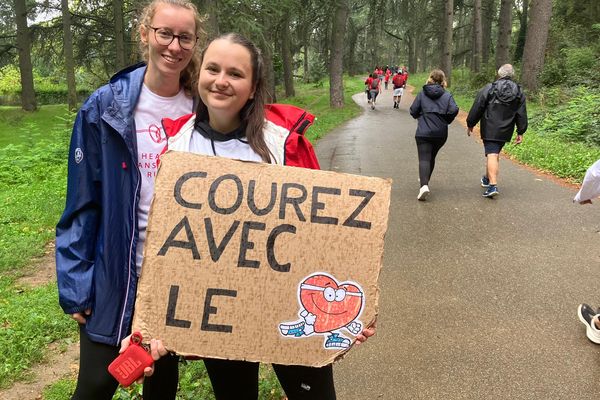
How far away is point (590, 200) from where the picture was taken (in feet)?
10.9

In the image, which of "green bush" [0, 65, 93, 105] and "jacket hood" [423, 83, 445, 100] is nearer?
"jacket hood" [423, 83, 445, 100]

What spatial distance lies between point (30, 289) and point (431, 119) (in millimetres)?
5772

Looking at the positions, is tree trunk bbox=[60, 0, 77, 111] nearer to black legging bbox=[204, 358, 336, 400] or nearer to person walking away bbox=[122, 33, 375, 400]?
person walking away bbox=[122, 33, 375, 400]

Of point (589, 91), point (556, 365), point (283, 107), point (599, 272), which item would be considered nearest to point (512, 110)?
point (599, 272)

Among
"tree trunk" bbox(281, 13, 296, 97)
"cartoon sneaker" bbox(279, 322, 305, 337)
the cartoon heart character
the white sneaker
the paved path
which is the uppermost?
"tree trunk" bbox(281, 13, 296, 97)

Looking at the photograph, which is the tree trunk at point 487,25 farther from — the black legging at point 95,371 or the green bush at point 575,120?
the black legging at point 95,371

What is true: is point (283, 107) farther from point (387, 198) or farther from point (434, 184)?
point (434, 184)

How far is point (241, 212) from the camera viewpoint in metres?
1.71

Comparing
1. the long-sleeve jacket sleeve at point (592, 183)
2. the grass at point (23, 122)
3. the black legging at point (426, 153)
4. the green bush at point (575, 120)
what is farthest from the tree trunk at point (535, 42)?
the grass at point (23, 122)

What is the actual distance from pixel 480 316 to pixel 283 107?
2.81 meters

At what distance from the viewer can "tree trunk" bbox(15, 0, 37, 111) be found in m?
22.5

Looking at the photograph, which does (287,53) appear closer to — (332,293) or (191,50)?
(191,50)

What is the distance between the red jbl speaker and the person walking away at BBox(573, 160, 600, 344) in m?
2.89

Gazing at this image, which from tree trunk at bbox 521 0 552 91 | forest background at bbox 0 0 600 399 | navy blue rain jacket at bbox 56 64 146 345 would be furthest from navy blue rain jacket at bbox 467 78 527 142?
tree trunk at bbox 521 0 552 91
